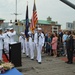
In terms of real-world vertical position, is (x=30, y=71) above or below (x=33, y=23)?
below

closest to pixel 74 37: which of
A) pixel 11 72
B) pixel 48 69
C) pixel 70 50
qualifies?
pixel 70 50

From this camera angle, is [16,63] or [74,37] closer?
[16,63]

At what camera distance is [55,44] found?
17766 millimetres

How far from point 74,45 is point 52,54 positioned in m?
3.16

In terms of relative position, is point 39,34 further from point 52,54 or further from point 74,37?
point 52,54

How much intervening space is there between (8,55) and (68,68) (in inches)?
117

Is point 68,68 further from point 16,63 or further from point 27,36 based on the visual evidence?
point 27,36

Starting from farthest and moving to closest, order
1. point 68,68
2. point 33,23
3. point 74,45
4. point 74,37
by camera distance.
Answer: point 33,23 → point 74,45 → point 74,37 → point 68,68

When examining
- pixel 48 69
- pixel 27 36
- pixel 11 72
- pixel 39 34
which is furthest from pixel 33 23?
pixel 11 72

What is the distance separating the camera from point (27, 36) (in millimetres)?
17812

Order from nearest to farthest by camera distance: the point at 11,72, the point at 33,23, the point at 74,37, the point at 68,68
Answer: the point at 11,72 < the point at 68,68 < the point at 74,37 < the point at 33,23

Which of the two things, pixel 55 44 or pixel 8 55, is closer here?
pixel 8 55

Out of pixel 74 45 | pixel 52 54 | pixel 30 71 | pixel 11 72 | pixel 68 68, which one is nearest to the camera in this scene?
pixel 11 72

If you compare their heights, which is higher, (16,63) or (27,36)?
(27,36)
